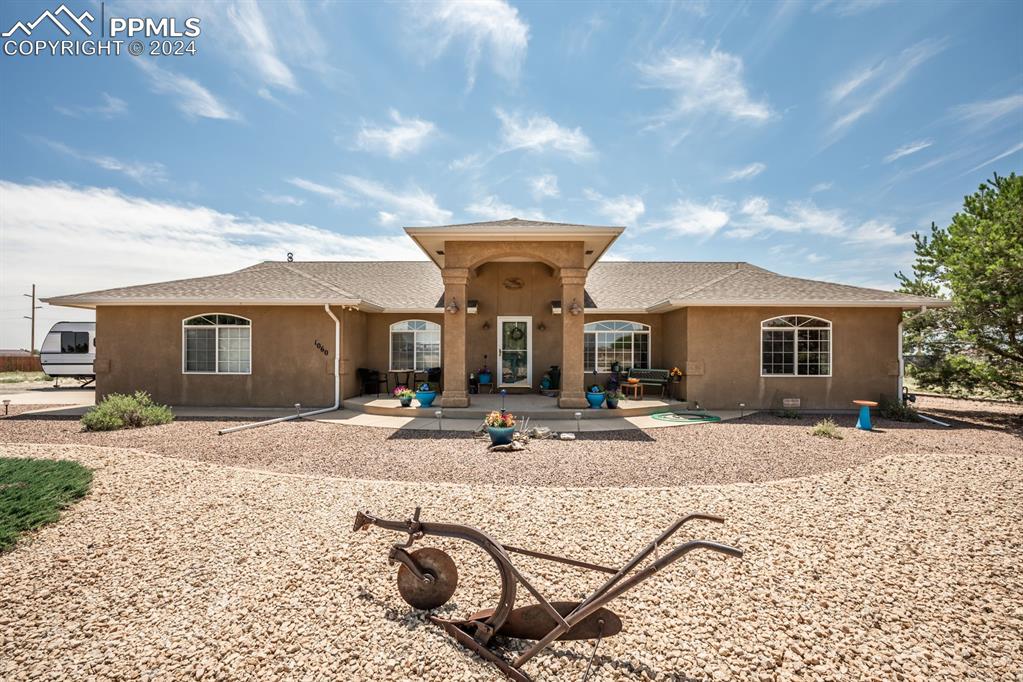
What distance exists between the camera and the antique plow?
219 centimetres

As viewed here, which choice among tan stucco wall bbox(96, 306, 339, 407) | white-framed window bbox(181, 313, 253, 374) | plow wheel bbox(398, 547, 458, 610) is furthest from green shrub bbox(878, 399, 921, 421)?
white-framed window bbox(181, 313, 253, 374)

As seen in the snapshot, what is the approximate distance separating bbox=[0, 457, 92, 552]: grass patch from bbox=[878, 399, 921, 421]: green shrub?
49.8 ft

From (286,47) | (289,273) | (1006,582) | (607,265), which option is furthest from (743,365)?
(289,273)

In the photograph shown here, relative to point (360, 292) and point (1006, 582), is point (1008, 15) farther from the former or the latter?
point (360, 292)

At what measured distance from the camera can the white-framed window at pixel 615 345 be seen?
13.6 metres

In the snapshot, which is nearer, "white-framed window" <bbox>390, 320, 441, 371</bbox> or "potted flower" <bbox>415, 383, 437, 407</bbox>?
"potted flower" <bbox>415, 383, 437, 407</bbox>

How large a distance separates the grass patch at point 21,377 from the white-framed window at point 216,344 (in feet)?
44.9

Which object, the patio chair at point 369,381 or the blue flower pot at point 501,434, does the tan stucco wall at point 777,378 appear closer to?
the blue flower pot at point 501,434

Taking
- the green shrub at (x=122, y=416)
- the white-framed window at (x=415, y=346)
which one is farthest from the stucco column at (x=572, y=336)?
the green shrub at (x=122, y=416)

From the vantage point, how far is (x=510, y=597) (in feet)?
7.84

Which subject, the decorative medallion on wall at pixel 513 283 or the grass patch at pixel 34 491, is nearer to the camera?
the grass patch at pixel 34 491

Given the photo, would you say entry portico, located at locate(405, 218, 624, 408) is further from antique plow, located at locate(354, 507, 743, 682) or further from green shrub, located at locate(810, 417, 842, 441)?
antique plow, located at locate(354, 507, 743, 682)

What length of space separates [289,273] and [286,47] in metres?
6.76

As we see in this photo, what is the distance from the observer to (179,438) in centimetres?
777
